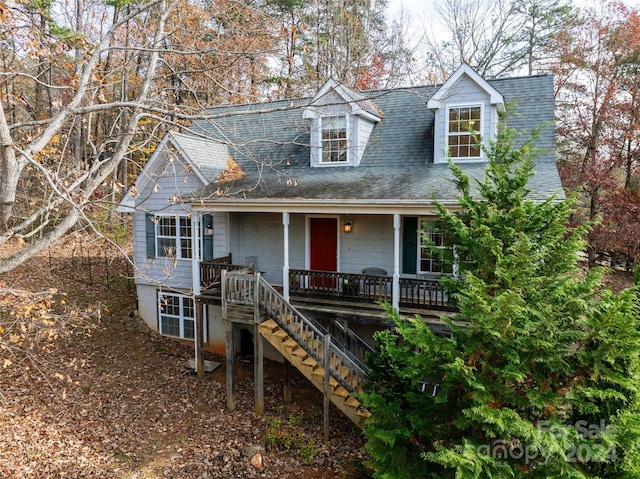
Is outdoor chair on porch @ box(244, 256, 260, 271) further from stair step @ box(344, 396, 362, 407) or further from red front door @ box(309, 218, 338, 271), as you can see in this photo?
stair step @ box(344, 396, 362, 407)

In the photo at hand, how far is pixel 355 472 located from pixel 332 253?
6238 millimetres

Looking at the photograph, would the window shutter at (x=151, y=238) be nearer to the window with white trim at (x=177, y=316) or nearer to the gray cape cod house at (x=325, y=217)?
the gray cape cod house at (x=325, y=217)

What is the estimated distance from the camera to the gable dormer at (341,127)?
491 inches

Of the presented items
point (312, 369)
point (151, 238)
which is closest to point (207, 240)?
point (151, 238)

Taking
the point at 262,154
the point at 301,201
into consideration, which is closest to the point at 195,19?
the point at 262,154

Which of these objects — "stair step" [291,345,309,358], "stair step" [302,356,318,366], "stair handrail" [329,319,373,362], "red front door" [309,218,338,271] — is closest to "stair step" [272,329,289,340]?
"stair step" [291,345,309,358]

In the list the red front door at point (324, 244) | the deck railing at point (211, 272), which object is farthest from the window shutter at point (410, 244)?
the deck railing at point (211, 272)

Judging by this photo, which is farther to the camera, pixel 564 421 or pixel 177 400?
pixel 177 400

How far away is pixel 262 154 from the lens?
46.8 ft

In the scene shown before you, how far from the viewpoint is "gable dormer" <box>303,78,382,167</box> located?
12.5 meters

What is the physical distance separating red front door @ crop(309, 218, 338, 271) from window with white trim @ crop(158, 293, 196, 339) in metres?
4.52

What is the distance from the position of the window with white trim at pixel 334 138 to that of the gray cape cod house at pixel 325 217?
44 millimetres

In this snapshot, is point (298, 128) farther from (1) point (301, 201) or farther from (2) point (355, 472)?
(2) point (355, 472)

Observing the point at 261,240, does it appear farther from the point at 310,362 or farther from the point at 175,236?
the point at 310,362
